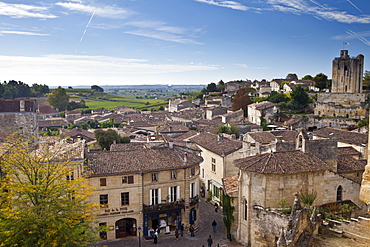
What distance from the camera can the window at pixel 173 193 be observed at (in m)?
31.3

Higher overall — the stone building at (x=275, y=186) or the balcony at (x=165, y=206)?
the stone building at (x=275, y=186)

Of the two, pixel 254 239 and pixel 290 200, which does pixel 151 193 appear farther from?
pixel 290 200

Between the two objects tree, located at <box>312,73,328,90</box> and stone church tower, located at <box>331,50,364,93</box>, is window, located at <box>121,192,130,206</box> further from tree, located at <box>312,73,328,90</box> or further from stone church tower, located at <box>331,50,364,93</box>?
tree, located at <box>312,73,328,90</box>

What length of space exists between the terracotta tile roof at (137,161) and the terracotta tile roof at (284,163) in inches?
269

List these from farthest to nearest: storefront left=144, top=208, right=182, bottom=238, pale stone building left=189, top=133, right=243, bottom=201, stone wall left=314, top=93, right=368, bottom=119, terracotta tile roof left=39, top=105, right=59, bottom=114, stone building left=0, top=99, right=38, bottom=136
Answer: terracotta tile roof left=39, top=105, right=59, bottom=114 < stone wall left=314, top=93, right=368, bottom=119 < stone building left=0, top=99, right=38, bottom=136 < pale stone building left=189, top=133, right=243, bottom=201 < storefront left=144, top=208, right=182, bottom=238

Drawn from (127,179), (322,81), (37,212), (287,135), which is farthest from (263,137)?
(322,81)

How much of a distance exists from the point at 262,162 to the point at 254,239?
584cm

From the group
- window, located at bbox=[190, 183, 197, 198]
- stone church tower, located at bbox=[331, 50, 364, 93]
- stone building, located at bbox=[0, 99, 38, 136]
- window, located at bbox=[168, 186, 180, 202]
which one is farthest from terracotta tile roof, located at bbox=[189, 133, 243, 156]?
stone church tower, located at bbox=[331, 50, 364, 93]

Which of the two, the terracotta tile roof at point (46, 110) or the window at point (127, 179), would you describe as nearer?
the window at point (127, 179)

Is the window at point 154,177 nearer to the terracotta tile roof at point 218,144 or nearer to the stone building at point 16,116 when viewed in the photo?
the terracotta tile roof at point 218,144

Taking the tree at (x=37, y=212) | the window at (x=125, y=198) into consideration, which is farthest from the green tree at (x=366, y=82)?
the tree at (x=37, y=212)

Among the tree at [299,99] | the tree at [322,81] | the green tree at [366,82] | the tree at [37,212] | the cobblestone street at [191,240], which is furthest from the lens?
the tree at [322,81]

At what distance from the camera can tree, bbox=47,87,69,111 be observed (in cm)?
14189

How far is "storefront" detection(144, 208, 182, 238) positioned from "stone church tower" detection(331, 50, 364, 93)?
7054 cm
